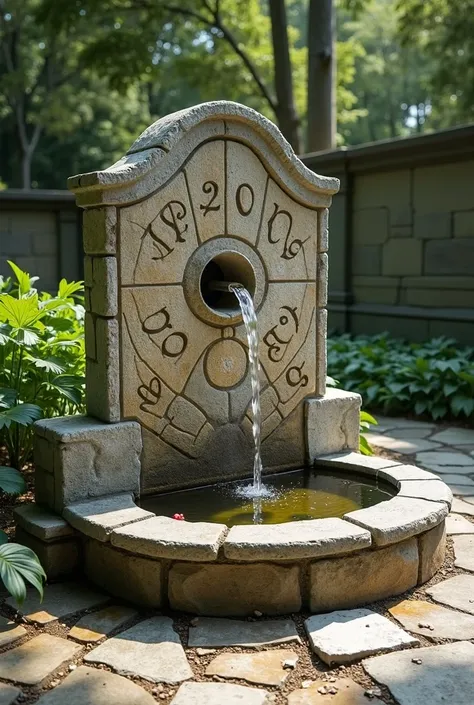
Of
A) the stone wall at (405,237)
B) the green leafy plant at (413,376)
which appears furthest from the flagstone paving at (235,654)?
the stone wall at (405,237)

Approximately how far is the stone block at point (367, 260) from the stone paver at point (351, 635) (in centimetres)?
592

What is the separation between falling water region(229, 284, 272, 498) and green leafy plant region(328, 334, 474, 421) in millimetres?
2620

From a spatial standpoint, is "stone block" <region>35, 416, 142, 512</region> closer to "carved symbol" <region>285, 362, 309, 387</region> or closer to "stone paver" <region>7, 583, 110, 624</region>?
"stone paver" <region>7, 583, 110, 624</region>

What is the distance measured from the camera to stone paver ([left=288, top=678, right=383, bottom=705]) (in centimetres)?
230

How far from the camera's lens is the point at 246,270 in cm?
381

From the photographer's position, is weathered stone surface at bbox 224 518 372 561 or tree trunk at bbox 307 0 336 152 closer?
weathered stone surface at bbox 224 518 372 561

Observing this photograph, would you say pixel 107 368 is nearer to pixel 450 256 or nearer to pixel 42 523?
pixel 42 523

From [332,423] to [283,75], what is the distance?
8.38 metres

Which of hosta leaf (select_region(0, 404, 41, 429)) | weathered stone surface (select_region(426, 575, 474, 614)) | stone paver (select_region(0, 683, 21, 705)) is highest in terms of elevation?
hosta leaf (select_region(0, 404, 41, 429))

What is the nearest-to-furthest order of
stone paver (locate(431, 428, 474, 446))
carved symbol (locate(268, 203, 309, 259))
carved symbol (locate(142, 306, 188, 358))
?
carved symbol (locate(142, 306, 188, 358)), carved symbol (locate(268, 203, 309, 259)), stone paver (locate(431, 428, 474, 446))

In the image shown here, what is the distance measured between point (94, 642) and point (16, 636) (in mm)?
274

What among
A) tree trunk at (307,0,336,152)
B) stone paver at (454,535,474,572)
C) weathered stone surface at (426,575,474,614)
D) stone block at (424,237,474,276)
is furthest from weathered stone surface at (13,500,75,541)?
tree trunk at (307,0,336,152)

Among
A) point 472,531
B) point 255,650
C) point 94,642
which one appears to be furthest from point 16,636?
point 472,531

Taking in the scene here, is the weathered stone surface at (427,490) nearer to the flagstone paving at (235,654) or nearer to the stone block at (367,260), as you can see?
the flagstone paving at (235,654)
